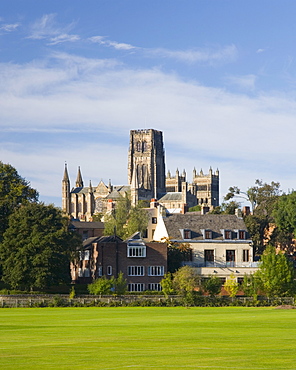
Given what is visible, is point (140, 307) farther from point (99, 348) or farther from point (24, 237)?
point (99, 348)

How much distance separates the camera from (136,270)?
8638 centimetres

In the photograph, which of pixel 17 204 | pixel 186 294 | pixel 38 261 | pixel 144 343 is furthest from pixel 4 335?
pixel 17 204

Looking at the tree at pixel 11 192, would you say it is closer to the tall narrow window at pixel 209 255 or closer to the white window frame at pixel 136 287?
the white window frame at pixel 136 287

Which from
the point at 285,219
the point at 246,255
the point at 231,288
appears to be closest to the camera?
the point at 231,288

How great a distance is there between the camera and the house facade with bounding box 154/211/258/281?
91.4m

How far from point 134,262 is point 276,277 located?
707 inches

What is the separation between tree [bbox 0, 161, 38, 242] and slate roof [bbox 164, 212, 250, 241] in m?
16.9

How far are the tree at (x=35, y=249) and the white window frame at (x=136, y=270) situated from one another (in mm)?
7780

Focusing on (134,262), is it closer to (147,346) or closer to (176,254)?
(176,254)

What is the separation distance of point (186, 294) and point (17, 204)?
92.8 ft

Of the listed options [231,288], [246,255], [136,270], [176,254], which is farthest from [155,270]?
[246,255]

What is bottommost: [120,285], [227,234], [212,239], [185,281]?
[120,285]

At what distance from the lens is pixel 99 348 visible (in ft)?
85.6

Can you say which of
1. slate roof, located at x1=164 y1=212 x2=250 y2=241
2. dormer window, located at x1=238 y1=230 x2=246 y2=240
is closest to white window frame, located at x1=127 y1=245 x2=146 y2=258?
slate roof, located at x1=164 y1=212 x2=250 y2=241
